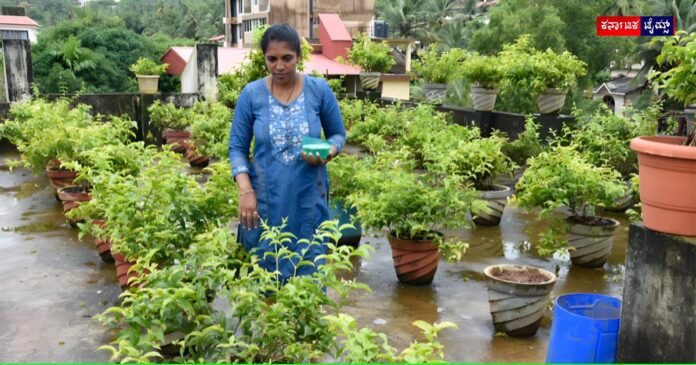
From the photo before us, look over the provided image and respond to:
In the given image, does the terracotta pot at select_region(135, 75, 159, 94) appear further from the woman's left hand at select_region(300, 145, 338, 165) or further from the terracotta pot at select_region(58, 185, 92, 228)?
the woman's left hand at select_region(300, 145, 338, 165)


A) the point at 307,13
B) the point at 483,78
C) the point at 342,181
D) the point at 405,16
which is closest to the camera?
the point at 342,181

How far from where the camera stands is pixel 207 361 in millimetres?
Answer: 2336

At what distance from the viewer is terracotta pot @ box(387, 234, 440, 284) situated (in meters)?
4.84

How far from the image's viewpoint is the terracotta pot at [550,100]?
29.5 ft

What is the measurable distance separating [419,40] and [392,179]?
43454 millimetres

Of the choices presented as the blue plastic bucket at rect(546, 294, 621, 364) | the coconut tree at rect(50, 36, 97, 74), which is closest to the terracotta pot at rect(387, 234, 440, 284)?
the blue plastic bucket at rect(546, 294, 621, 364)

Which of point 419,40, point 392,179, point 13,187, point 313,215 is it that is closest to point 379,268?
point 392,179

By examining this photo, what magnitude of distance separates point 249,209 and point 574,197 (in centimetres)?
305

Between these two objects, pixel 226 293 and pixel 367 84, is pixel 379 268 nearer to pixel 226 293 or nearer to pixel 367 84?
pixel 226 293

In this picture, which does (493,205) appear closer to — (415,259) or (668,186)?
(415,259)

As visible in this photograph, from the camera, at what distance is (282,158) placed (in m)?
3.39

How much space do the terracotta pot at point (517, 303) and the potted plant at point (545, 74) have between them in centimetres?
530

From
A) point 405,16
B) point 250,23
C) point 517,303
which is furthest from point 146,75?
point 405,16

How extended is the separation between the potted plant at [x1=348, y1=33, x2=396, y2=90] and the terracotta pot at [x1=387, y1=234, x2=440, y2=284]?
28.6ft
